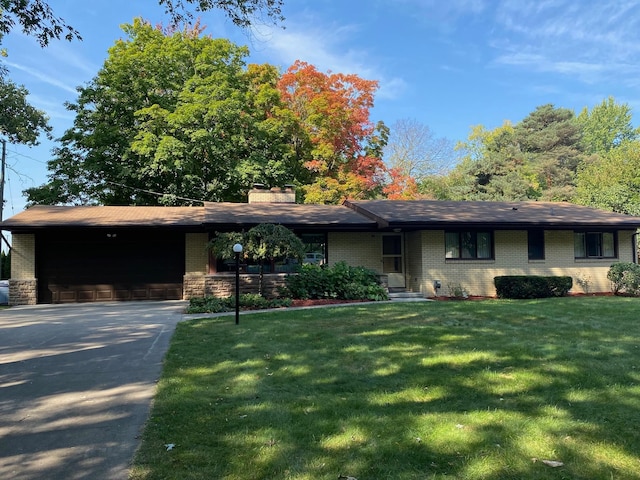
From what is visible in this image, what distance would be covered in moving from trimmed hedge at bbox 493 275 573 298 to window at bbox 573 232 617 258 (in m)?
2.39

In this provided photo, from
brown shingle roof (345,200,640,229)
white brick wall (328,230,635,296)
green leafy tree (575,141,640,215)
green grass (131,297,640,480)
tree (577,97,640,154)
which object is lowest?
green grass (131,297,640,480)

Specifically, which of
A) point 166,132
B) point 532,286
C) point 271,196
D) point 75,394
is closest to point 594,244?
point 532,286

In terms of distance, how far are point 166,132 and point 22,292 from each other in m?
11.3

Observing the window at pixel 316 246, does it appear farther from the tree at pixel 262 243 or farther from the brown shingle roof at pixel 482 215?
the tree at pixel 262 243

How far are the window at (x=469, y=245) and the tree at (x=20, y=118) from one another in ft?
57.7

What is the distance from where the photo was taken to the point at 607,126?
179ft

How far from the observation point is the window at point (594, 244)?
16344mm

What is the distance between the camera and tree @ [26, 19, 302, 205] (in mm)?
22516

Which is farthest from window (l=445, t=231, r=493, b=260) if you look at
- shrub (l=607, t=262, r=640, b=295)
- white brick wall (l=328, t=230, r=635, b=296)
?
shrub (l=607, t=262, r=640, b=295)

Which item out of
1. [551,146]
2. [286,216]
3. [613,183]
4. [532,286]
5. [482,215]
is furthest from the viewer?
[551,146]

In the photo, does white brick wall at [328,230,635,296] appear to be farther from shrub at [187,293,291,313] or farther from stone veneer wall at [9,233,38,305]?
stone veneer wall at [9,233,38,305]

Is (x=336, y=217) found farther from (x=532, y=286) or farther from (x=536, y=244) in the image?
(x=536, y=244)

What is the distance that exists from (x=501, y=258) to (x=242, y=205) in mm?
10192

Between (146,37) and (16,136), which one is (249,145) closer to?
(146,37)
